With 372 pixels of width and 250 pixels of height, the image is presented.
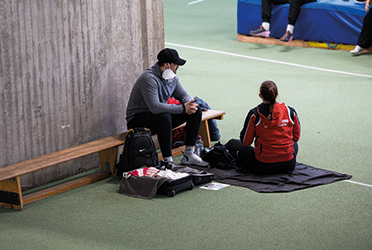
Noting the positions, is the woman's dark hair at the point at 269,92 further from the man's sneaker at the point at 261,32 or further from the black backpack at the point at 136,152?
the man's sneaker at the point at 261,32

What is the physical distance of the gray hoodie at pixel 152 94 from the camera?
5602mm

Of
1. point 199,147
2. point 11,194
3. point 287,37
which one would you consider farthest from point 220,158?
point 287,37

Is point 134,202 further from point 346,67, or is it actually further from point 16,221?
point 346,67

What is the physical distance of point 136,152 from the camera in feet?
17.7

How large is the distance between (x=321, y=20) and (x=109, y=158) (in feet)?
22.3

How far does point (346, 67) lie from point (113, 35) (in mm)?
5484

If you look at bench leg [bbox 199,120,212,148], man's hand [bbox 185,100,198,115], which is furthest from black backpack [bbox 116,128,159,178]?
bench leg [bbox 199,120,212,148]

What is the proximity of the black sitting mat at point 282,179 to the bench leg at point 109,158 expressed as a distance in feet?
3.39

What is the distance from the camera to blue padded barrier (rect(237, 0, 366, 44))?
35.0 feet

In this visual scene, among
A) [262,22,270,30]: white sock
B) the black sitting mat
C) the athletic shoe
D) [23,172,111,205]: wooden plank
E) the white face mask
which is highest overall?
the white face mask

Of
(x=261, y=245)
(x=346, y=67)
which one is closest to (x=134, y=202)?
(x=261, y=245)

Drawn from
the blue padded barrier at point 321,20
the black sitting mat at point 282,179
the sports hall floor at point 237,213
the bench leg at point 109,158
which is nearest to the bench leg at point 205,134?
the sports hall floor at point 237,213

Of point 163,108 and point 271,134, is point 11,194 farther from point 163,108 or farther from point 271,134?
point 271,134

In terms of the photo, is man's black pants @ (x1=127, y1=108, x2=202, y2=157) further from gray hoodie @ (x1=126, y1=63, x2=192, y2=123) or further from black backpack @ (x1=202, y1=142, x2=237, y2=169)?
black backpack @ (x1=202, y1=142, x2=237, y2=169)
